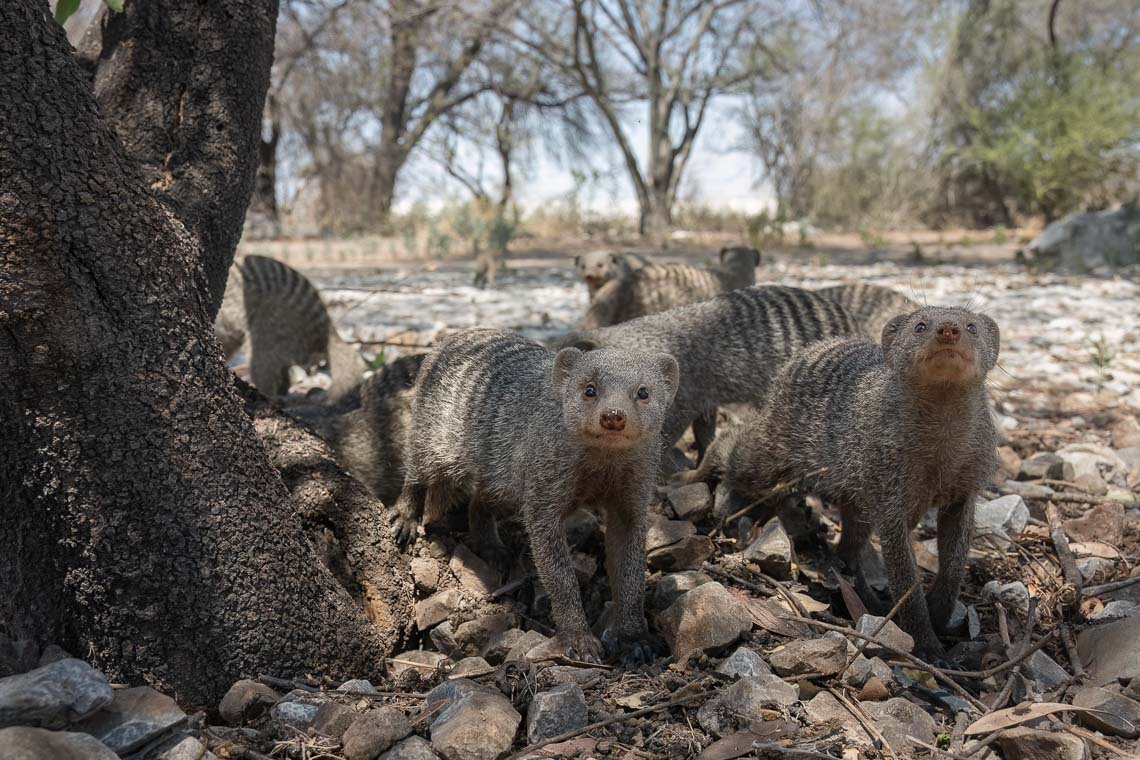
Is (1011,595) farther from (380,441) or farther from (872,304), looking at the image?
(380,441)

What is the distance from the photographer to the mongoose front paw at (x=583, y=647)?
91.0 inches

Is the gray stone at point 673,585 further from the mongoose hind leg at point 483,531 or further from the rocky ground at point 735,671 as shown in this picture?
the mongoose hind leg at point 483,531

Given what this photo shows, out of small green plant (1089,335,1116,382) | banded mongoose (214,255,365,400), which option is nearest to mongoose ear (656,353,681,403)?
banded mongoose (214,255,365,400)

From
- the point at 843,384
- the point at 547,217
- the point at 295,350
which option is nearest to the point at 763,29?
the point at 547,217

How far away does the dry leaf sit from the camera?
6.25 feet

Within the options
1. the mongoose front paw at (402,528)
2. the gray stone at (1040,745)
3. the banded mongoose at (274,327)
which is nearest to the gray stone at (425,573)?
the mongoose front paw at (402,528)

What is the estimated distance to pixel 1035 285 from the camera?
26.0 ft

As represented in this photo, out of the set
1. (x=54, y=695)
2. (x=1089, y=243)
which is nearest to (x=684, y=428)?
(x=54, y=695)

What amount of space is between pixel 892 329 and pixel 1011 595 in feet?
2.79

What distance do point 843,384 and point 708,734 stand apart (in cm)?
153

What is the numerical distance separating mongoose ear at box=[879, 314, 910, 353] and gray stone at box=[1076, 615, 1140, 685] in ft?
2.90

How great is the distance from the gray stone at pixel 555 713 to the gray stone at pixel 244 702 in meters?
0.56

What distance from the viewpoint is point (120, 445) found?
6.06 feet

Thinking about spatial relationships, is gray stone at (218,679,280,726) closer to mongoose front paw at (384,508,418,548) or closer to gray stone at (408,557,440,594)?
gray stone at (408,557,440,594)
